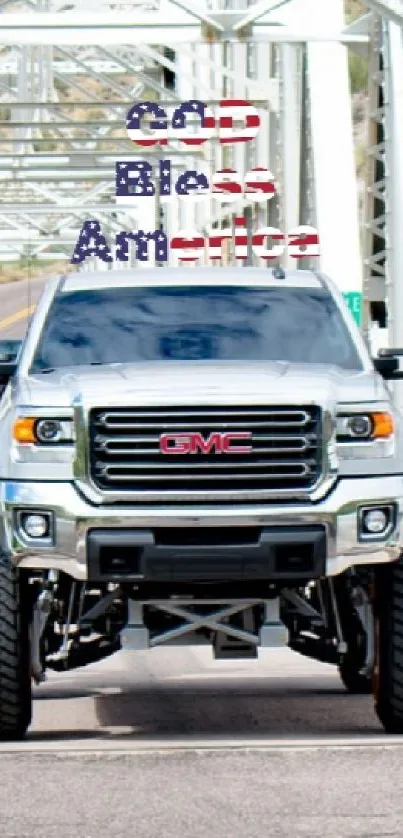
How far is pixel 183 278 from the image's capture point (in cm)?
1231

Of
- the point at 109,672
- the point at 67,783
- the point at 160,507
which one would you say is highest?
the point at 160,507

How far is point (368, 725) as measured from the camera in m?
11.6

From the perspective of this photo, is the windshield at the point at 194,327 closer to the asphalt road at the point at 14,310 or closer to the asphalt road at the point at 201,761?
the asphalt road at the point at 201,761

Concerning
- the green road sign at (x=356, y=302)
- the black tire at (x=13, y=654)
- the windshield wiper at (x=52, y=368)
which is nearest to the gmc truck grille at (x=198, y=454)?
the black tire at (x=13, y=654)

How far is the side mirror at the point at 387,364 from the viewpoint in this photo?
453 inches

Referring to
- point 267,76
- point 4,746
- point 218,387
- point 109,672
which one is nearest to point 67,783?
point 4,746

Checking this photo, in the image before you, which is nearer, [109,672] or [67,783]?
[67,783]

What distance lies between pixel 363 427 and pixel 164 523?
96 cm

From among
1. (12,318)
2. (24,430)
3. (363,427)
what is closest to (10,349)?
(24,430)

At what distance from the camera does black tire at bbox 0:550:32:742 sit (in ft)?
34.4

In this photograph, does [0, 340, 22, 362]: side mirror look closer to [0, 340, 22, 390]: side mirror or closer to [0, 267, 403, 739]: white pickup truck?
[0, 340, 22, 390]: side mirror

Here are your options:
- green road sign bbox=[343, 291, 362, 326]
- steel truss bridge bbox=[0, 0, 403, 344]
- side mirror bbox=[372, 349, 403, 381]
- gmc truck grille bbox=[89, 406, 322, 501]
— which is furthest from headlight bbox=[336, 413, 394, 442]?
green road sign bbox=[343, 291, 362, 326]

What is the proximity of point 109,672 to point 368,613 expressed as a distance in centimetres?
382

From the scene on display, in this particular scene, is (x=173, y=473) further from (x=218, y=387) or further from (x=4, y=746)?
(x=4, y=746)
